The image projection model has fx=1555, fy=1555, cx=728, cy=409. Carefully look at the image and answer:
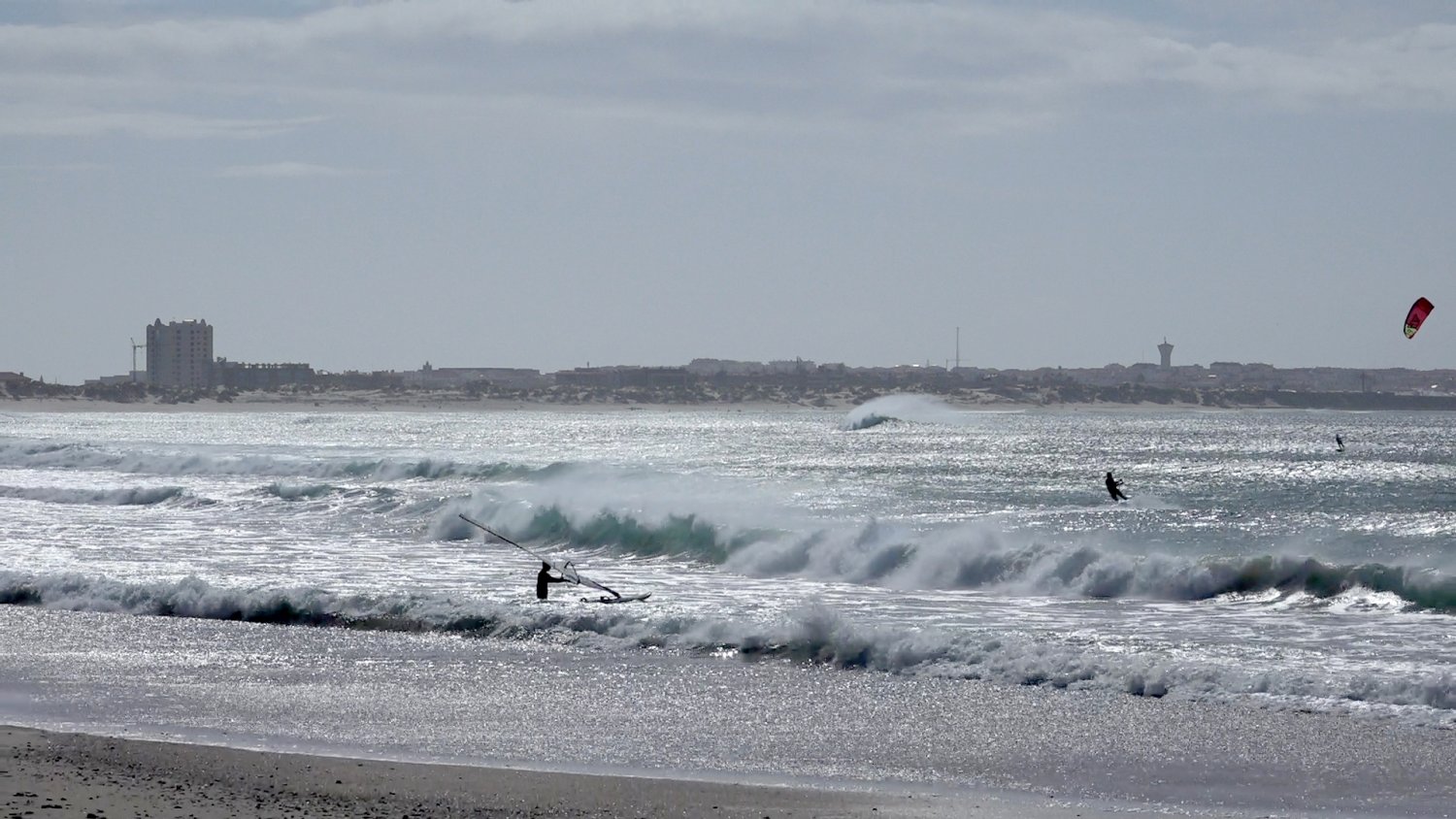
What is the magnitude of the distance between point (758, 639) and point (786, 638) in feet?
0.98

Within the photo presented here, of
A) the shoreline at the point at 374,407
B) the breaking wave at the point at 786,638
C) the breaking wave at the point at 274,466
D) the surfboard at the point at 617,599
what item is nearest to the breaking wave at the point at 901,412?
the shoreline at the point at 374,407

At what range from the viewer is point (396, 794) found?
385 inches

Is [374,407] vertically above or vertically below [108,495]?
below

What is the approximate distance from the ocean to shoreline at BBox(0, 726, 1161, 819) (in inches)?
15.4

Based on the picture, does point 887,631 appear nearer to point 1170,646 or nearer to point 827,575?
point 1170,646

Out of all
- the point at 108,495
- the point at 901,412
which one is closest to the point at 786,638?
the point at 108,495

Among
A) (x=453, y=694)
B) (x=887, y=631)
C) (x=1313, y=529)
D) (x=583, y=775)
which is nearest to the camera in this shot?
(x=583, y=775)

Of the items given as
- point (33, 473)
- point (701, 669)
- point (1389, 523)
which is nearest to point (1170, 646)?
point (701, 669)

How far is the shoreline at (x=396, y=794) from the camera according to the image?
9359 mm

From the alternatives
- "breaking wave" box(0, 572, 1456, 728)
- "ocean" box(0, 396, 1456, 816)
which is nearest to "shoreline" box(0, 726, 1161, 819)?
"ocean" box(0, 396, 1456, 816)

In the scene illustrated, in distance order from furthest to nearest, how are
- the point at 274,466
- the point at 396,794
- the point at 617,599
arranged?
the point at 274,466 < the point at 617,599 < the point at 396,794

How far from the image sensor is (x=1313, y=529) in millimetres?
36125

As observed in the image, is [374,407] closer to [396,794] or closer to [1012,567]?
[1012,567]

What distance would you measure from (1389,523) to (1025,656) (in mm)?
26773
